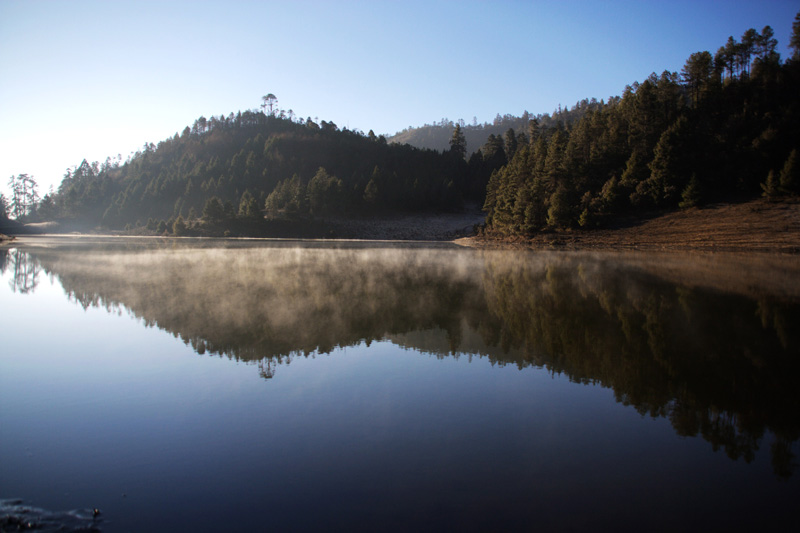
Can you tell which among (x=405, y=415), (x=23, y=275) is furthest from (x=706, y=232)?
(x=23, y=275)

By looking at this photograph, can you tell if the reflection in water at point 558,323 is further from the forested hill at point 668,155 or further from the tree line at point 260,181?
the tree line at point 260,181

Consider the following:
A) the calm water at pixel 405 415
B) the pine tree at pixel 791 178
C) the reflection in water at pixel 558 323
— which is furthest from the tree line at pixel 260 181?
the calm water at pixel 405 415

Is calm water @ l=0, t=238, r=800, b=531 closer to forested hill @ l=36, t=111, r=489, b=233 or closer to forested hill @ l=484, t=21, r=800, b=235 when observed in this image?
forested hill @ l=484, t=21, r=800, b=235

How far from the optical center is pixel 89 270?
24219 millimetres

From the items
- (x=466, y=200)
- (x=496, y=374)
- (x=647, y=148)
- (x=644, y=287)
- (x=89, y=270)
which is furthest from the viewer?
(x=466, y=200)

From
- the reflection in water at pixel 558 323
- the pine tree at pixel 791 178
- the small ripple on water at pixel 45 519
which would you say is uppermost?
the pine tree at pixel 791 178

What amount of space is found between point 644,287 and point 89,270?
26055 mm

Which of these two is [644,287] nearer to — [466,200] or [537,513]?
[537,513]

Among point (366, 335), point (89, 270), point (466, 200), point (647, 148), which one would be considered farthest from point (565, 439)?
point (466, 200)

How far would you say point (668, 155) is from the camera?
52281 mm

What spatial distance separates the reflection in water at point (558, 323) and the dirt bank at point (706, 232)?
756 inches

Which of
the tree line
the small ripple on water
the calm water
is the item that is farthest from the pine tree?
the small ripple on water

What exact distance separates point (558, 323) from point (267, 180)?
101 m

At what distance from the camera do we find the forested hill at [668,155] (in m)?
52.1
